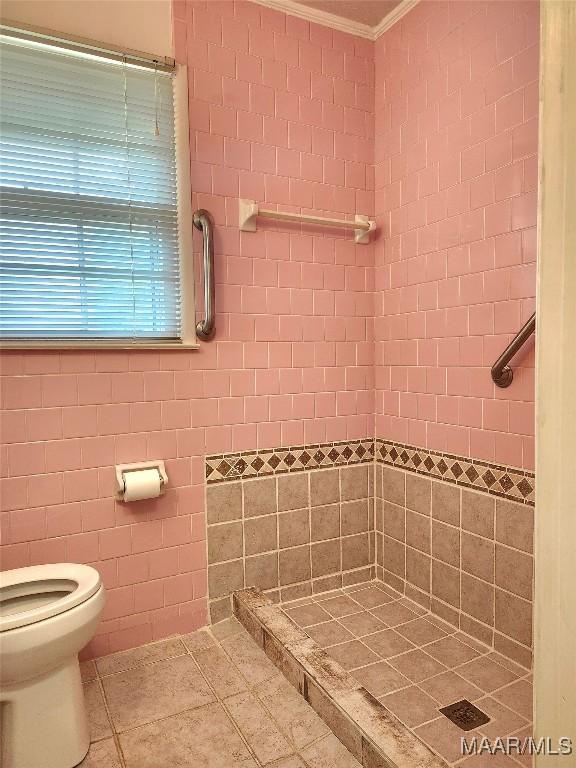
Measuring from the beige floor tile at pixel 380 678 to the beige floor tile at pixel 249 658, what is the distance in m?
0.33

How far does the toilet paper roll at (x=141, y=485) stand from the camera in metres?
1.96

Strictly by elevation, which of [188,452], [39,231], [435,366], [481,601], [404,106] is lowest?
[481,601]

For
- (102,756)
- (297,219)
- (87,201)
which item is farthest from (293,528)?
(87,201)

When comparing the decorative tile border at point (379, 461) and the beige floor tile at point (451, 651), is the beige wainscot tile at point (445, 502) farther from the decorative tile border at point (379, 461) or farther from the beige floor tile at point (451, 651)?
the beige floor tile at point (451, 651)

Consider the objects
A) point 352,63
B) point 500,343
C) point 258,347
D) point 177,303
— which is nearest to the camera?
point 500,343

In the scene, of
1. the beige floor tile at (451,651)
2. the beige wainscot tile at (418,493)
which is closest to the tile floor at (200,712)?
the beige floor tile at (451,651)

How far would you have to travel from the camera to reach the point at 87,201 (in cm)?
194

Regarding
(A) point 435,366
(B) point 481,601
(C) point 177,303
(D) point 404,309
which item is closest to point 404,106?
(D) point 404,309

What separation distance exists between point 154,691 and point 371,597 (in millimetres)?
1092

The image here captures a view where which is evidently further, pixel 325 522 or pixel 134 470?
pixel 325 522

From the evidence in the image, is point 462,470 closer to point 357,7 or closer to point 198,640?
point 198,640

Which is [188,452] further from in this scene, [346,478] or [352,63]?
[352,63]

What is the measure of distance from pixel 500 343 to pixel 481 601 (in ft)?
3.42

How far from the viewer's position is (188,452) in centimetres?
217
